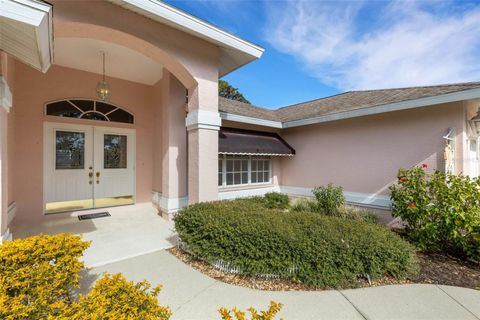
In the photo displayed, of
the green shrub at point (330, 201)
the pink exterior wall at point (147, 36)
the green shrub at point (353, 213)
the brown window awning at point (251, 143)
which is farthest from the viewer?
the brown window awning at point (251, 143)

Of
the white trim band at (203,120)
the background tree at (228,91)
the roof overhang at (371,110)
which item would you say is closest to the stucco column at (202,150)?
the white trim band at (203,120)

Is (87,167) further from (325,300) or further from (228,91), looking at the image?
(228,91)

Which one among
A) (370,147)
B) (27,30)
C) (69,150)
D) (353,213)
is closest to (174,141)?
(69,150)

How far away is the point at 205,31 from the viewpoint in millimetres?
5391

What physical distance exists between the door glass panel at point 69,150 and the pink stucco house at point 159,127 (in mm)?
34

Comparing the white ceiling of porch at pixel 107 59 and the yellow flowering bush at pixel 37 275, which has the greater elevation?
the white ceiling of porch at pixel 107 59

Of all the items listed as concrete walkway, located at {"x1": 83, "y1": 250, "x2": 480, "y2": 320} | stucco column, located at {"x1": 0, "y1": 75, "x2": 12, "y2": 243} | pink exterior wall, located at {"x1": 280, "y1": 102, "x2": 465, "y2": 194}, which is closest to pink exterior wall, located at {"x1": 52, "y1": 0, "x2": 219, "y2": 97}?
stucco column, located at {"x1": 0, "y1": 75, "x2": 12, "y2": 243}

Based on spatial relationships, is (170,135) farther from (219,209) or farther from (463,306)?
(463,306)

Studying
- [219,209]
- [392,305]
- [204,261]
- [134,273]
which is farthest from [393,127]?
[134,273]

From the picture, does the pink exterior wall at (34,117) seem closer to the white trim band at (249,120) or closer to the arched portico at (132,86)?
the arched portico at (132,86)

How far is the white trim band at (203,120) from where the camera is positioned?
5.76m

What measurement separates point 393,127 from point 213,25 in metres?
6.35

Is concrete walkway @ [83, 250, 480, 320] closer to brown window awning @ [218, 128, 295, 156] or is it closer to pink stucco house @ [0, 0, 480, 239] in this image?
pink stucco house @ [0, 0, 480, 239]

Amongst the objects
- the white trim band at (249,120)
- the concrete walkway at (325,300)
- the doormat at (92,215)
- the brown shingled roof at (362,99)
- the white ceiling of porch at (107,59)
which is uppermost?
the white ceiling of porch at (107,59)
